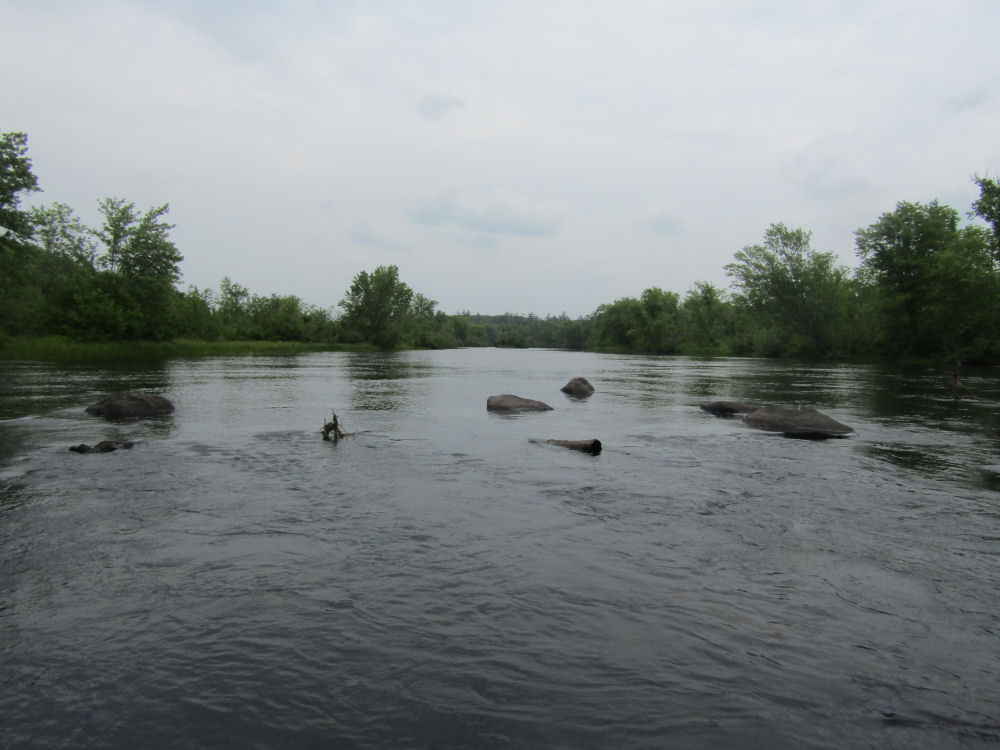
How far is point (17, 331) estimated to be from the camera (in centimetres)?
6222

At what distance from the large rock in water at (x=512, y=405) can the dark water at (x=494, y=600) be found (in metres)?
9.35

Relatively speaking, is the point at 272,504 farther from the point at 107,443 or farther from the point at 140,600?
the point at 107,443

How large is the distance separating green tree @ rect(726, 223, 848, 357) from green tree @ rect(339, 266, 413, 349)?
72071mm

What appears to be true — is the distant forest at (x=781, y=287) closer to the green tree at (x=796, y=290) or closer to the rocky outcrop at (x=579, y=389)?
the green tree at (x=796, y=290)

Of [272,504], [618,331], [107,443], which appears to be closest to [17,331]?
[107,443]

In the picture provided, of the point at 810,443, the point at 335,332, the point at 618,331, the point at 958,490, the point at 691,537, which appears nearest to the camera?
the point at 691,537

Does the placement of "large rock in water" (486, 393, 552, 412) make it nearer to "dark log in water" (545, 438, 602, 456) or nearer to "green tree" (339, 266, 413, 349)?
"dark log in water" (545, 438, 602, 456)

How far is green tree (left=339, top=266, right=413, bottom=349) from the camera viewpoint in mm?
130500

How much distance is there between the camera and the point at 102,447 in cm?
1452

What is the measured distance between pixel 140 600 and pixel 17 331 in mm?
73581

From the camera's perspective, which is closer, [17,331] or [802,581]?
[802,581]

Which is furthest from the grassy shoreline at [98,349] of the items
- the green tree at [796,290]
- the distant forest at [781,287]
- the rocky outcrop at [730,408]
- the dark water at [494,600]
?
the green tree at [796,290]

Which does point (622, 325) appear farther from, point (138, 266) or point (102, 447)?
point (102, 447)

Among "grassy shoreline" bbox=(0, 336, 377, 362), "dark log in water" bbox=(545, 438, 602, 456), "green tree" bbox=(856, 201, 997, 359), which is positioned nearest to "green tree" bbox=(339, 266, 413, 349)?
"grassy shoreline" bbox=(0, 336, 377, 362)
